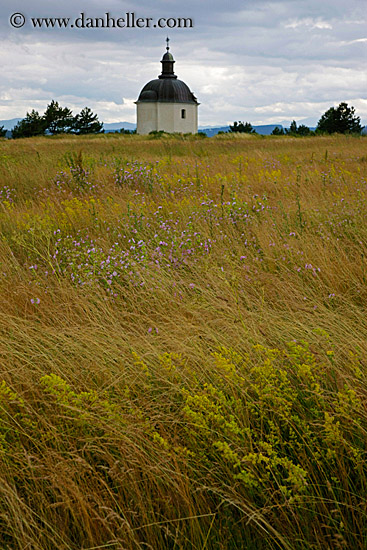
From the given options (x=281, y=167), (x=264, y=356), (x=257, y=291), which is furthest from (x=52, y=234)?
(x=281, y=167)

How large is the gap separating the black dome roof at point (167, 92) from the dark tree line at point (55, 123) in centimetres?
1040

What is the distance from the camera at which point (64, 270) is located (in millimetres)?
4305

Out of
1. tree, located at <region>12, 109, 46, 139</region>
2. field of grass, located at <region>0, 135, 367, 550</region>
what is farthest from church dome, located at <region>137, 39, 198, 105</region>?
field of grass, located at <region>0, 135, 367, 550</region>

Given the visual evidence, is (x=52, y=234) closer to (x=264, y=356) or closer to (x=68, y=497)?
(x=264, y=356)

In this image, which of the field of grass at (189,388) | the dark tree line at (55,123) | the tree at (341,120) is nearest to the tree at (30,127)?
the dark tree line at (55,123)

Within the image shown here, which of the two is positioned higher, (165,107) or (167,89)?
(167,89)

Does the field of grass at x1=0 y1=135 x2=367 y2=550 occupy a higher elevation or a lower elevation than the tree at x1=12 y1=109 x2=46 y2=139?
lower

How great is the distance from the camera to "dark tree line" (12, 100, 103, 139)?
189 ft

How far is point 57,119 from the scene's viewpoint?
61656 millimetres

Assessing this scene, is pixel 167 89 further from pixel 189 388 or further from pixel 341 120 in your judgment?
pixel 189 388

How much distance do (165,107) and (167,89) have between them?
2.19 m

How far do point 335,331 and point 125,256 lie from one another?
6.64 feet

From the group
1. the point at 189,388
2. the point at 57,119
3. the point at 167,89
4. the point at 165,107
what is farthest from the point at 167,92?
the point at 189,388

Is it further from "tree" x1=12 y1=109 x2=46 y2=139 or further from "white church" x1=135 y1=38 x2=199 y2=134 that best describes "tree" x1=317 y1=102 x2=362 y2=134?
"tree" x1=12 y1=109 x2=46 y2=139
